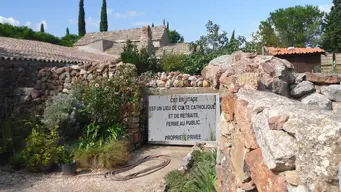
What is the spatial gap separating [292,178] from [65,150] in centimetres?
552

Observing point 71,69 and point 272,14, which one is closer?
point 71,69

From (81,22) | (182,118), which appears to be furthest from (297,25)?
(182,118)

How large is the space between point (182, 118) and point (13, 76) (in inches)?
237

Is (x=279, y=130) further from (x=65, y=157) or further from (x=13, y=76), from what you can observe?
(x=13, y=76)

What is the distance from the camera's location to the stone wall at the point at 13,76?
8873 millimetres

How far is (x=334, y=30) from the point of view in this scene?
33750 millimetres

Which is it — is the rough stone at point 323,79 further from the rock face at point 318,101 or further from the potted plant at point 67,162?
the potted plant at point 67,162

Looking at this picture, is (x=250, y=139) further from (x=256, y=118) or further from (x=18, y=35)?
(x=18, y=35)

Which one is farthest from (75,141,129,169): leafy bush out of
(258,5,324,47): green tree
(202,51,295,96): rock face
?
(258,5,324,47): green tree

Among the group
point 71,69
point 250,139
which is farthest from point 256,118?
point 71,69

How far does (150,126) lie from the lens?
7.75m

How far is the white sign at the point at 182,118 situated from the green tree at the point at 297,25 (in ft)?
117

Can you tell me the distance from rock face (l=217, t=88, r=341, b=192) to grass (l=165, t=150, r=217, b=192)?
76.2 inches

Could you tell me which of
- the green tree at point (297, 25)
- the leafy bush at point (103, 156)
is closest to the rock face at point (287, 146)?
the leafy bush at point (103, 156)
